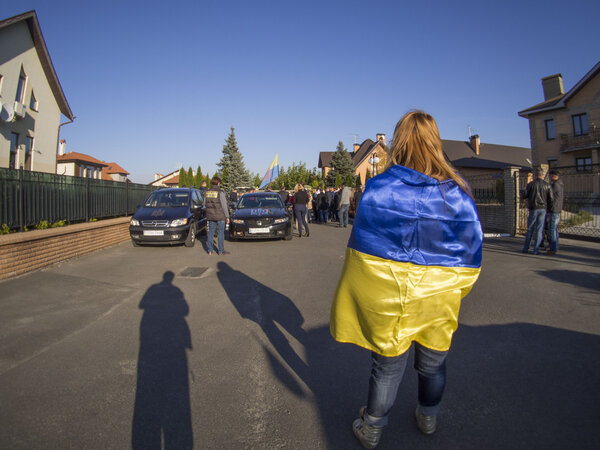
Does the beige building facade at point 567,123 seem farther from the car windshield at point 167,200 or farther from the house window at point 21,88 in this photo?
the house window at point 21,88

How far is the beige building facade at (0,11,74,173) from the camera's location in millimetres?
17062

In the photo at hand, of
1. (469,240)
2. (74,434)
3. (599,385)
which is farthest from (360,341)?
(599,385)

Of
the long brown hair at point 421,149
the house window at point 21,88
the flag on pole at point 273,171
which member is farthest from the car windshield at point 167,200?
the flag on pole at point 273,171

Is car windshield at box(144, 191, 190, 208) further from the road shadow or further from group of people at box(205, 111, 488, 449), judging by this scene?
group of people at box(205, 111, 488, 449)

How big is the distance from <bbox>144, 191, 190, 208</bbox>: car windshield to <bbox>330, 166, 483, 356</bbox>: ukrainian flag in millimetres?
9976

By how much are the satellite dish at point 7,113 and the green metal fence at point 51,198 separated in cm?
781

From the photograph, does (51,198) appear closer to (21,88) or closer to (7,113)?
(7,113)

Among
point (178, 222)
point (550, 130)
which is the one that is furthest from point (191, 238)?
point (550, 130)

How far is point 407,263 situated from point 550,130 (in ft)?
121

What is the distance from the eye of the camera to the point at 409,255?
194 centimetres

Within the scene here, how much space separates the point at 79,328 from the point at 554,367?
4.76 metres

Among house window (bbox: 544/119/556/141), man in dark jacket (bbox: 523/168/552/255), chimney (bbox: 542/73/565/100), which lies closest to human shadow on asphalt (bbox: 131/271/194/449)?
man in dark jacket (bbox: 523/168/552/255)

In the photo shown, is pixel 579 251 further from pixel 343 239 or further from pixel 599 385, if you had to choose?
pixel 599 385

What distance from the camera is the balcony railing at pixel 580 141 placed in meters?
27.6
